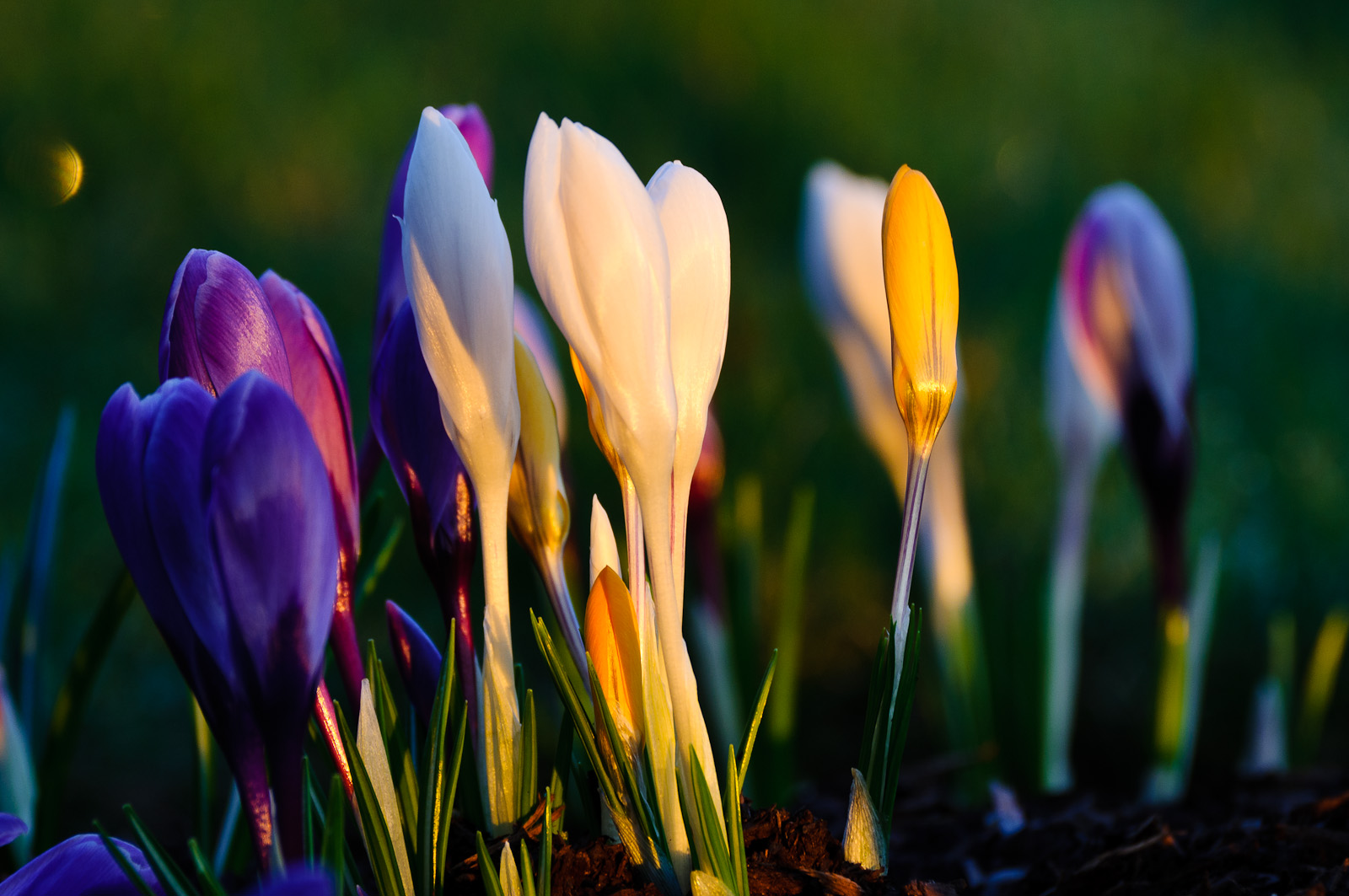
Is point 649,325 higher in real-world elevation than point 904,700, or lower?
higher

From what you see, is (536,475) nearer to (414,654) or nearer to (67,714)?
(414,654)

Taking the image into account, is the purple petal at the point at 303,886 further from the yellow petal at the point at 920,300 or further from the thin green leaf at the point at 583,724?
the yellow petal at the point at 920,300

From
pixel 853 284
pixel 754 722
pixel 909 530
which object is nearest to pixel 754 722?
pixel 754 722

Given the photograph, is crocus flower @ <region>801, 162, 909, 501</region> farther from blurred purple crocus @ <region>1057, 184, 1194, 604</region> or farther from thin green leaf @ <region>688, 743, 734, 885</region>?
thin green leaf @ <region>688, 743, 734, 885</region>

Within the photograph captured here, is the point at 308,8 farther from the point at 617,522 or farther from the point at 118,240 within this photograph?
the point at 617,522

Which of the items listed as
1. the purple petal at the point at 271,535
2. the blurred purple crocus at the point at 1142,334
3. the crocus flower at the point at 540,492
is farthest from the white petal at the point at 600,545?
the blurred purple crocus at the point at 1142,334
